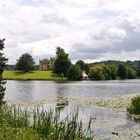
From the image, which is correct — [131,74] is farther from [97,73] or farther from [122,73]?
[97,73]

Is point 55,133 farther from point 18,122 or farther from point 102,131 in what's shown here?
point 102,131

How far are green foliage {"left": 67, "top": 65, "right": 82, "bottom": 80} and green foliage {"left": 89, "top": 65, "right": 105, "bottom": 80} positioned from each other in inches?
255

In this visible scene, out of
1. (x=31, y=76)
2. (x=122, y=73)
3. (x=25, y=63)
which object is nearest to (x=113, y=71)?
(x=122, y=73)

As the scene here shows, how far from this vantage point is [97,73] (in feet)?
488

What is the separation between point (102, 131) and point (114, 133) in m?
1.09

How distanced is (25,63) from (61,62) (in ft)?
79.3

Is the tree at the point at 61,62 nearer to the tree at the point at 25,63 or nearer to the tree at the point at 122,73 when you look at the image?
the tree at the point at 25,63

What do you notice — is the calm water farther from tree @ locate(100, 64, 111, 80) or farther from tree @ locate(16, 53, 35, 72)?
tree @ locate(16, 53, 35, 72)

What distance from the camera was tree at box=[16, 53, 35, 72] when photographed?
158 m

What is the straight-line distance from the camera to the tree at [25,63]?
158000mm

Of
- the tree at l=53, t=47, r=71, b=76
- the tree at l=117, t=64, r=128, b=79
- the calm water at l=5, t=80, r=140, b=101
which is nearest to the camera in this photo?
the calm water at l=5, t=80, r=140, b=101

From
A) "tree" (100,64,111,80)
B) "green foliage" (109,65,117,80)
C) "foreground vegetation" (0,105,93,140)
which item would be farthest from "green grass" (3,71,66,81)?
"foreground vegetation" (0,105,93,140)

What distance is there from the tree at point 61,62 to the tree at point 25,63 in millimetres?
16179

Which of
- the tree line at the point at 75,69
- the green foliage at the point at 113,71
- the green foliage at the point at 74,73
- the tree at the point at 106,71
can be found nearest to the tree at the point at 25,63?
the tree line at the point at 75,69
